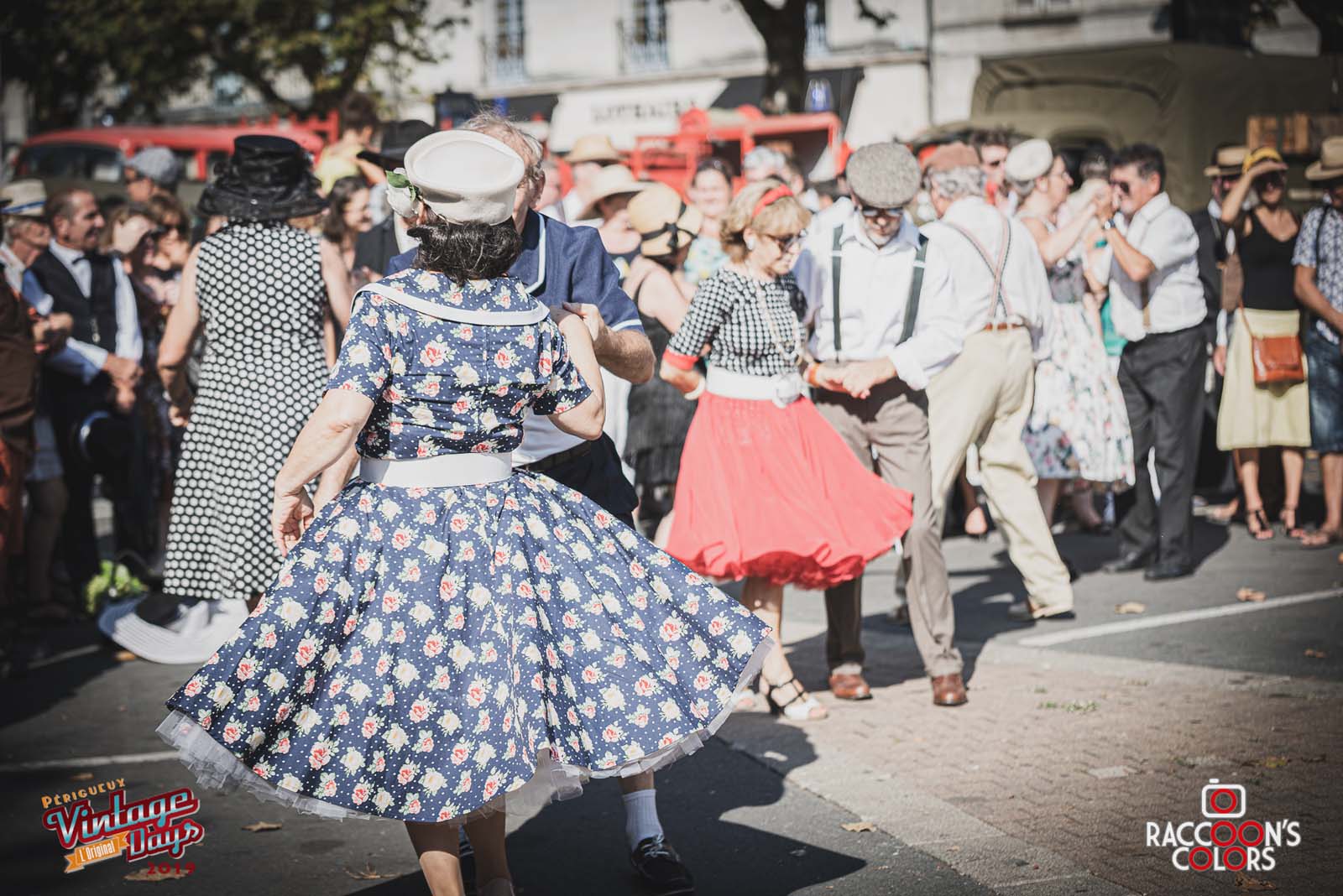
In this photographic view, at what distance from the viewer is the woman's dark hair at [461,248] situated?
3.81 meters

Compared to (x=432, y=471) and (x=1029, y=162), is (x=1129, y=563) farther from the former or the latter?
(x=432, y=471)

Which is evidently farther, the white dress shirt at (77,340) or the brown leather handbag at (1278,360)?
the brown leather handbag at (1278,360)

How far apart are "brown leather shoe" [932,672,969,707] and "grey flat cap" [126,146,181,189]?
712 cm

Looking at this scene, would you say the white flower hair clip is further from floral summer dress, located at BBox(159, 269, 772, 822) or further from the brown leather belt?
the brown leather belt

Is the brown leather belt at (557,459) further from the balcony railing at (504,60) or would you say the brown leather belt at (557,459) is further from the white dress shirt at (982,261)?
the balcony railing at (504,60)

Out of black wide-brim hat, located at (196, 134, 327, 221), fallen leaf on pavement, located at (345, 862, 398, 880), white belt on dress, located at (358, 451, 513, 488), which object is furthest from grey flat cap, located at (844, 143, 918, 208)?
fallen leaf on pavement, located at (345, 862, 398, 880)

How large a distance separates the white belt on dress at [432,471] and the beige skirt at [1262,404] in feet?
25.0

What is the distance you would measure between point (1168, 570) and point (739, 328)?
4.11 metres

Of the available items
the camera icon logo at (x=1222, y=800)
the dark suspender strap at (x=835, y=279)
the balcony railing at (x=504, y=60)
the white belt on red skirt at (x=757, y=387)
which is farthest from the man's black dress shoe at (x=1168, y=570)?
the balcony railing at (x=504, y=60)

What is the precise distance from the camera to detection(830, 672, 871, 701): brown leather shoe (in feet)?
21.3

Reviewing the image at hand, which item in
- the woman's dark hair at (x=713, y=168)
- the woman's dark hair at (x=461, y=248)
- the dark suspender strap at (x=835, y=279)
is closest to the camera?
the woman's dark hair at (x=461, y=248)

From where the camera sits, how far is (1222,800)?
4965 mm

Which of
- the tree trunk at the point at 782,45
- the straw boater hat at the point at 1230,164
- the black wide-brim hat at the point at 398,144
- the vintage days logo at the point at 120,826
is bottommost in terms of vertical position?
the vintage days logo at the point at 120,826

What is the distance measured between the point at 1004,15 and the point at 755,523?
29051 millimetres
